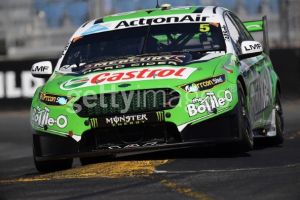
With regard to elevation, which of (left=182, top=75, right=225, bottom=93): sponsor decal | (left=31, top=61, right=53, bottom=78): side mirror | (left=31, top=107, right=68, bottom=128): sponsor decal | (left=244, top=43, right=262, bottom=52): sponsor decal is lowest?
(left=31, top=107, right=68, bottom=128): sponsor decal

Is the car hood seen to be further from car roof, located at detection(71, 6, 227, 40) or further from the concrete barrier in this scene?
the concrete barrier

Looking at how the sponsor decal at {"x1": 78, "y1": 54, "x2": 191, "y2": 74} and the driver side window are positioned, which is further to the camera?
the driver side window

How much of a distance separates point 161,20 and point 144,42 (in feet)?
1.37

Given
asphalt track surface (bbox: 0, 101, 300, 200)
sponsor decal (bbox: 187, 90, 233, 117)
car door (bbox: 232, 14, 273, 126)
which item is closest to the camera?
asphalt track surface (bbox: 0, 101, 300, 200)

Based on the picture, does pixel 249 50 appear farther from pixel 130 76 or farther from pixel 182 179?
pixel 182 179

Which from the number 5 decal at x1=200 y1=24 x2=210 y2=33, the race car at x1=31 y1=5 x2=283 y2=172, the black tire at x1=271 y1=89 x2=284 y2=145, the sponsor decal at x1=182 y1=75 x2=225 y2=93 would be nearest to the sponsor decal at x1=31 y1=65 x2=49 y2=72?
the race car at x1=31 y1=5 x2=283 y2=172

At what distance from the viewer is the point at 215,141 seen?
7355 millimetres

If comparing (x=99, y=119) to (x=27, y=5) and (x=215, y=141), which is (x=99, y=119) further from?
(x=27, y=5)

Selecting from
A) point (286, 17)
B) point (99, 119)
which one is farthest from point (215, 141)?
point (286, 17)

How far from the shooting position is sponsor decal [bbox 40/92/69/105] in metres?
7.56

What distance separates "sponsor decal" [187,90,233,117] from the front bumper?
0.09 m

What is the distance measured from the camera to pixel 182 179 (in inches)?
252

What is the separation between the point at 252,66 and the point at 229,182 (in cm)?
279

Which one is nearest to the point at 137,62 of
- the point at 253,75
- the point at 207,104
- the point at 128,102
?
the point at 128,102
